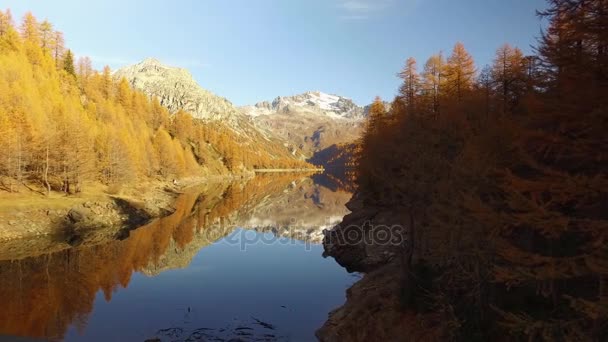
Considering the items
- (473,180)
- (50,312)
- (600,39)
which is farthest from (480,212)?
(50,312)

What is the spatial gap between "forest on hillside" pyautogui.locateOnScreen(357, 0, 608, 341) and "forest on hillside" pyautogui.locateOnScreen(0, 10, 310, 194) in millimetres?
56319

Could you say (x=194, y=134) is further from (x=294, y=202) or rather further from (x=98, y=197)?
(x=98, y=197)

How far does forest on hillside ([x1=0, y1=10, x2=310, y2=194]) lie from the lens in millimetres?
53469

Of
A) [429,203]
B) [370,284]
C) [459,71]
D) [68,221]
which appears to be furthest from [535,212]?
[68,221]

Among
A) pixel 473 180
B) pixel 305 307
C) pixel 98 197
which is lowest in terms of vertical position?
pixel 305 307

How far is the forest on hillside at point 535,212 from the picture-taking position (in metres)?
9.91

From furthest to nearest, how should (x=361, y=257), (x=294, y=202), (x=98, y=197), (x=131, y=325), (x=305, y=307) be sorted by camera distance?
(x=294, y=202), (x=98, y=197), (x=361, y=257), (x=305, y=307), (x=131, y=325)

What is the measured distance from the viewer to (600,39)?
979cm

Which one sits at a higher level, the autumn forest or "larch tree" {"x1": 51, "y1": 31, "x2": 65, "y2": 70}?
"larch tree" {"x1": 51, "y1": 31, "x2": 65, "y2": 70}

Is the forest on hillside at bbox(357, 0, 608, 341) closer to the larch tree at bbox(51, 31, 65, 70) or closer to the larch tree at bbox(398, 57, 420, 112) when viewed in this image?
the larch tree at bbox(398, 57, 420, 112)

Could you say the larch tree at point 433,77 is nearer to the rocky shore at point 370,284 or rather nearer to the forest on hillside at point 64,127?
the rocky shore at point 370,284

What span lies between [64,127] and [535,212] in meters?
67.0

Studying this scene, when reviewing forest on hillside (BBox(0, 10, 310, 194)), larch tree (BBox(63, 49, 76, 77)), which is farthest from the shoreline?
larch tree (BBox(63, 49, 76, 77))

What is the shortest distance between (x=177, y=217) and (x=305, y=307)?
42.3m
